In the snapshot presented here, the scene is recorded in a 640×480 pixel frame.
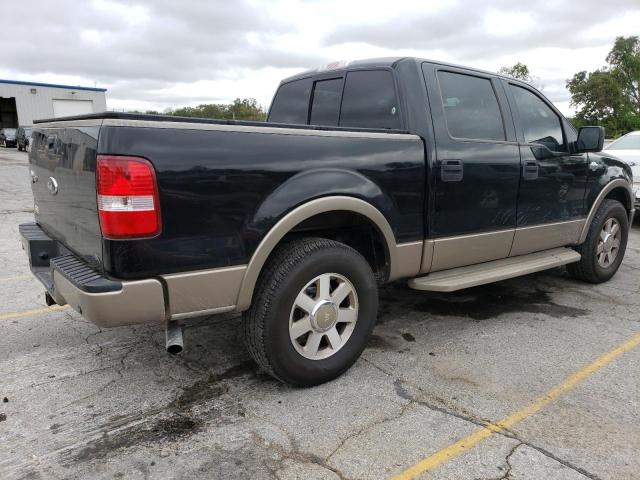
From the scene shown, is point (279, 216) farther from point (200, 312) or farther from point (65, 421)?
point (65, 421)

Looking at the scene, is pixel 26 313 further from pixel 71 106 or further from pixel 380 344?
pixel 71 106

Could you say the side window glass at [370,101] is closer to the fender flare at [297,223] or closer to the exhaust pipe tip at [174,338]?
the fender flare at [297,223]

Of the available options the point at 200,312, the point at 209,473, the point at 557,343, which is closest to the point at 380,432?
the point at 209,473

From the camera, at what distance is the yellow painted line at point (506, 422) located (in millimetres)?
2448

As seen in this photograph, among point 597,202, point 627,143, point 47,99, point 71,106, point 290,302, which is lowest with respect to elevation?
point 290,302

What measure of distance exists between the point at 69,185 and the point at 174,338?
988mm

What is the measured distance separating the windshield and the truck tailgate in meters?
Answer: 9.36

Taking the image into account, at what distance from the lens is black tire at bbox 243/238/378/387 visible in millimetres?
2879

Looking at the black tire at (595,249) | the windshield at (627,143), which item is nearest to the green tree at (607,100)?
the windshield at (627,143)

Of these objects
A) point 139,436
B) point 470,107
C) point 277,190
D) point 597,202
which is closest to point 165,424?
point 139,436

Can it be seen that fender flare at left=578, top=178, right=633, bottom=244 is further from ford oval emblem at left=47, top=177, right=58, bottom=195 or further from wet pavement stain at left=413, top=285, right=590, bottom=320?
ford oval emblem at left=47, top=177, right=58, bottom=195

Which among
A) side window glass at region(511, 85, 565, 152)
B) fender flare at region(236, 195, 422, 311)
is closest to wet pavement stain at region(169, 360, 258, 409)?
fender flare at region(236, 195, 422, 311)

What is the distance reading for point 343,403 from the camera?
2996 millimetres

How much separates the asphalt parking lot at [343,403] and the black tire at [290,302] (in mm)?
154
